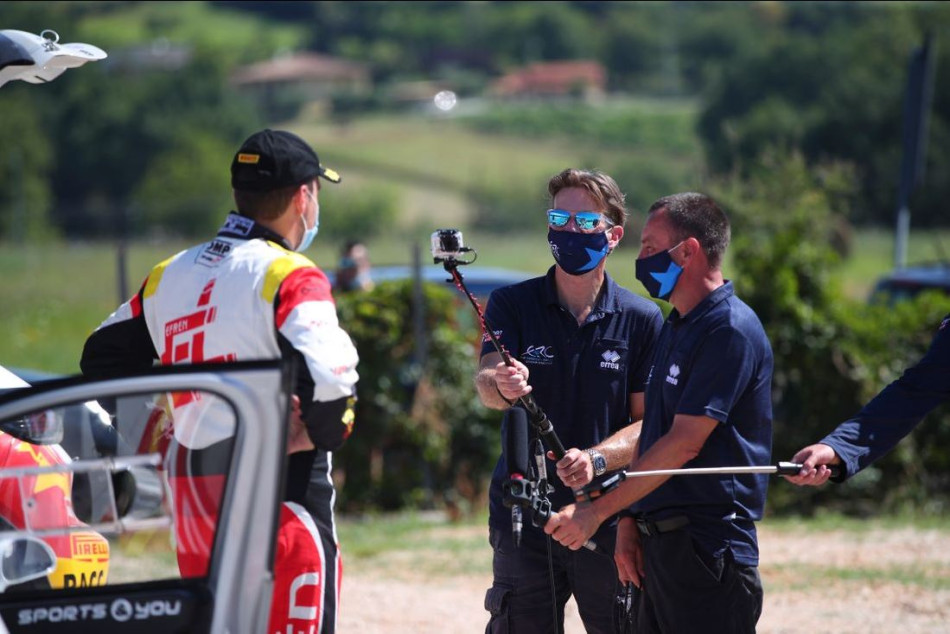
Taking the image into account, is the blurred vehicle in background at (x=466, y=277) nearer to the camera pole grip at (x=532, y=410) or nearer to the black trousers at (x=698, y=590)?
the camera pole grip at (x=532, y=410)

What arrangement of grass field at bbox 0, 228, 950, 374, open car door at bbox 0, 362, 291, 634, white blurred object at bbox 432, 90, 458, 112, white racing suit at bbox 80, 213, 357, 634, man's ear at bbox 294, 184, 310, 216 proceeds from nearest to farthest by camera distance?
1. open car door at bbox 0, 362, 291, 634
2. white racing suit at bbox 80, 213, 357, 634
3. man's ear at bbox 294, 184, 310, 216
4. grass field at bbox 0, 228, 950, 374
5. white blurred object at bbox 432, 90, 458, 112

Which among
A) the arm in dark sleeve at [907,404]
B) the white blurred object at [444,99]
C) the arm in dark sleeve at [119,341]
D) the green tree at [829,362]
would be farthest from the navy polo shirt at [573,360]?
the white blurred object at [444,99]

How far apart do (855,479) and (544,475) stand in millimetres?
6600

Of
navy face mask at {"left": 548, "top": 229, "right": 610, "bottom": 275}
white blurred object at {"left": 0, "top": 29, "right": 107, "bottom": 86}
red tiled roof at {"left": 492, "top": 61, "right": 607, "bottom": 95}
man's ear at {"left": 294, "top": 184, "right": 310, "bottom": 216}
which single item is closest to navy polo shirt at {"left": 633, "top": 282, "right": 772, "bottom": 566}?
navy face mask at {"left": 548, "top": 229, "right": 610, "bottom": 275}

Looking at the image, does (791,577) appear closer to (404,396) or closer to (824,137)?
(404,396)

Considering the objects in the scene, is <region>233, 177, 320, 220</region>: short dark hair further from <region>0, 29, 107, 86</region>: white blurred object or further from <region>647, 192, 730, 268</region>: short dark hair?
<region>647, 192, 730, 268</region>: short dark hair

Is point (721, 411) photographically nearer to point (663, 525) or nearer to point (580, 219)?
point (663, 525)

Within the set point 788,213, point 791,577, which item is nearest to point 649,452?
point 791,577

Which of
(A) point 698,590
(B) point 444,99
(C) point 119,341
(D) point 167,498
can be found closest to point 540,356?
(A) point 698,590

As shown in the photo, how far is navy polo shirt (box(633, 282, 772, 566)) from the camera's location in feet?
14.0

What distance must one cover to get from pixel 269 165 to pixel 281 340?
567 mm

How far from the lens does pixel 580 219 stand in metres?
4.99

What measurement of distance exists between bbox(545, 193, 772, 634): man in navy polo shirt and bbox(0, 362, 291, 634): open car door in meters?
1.40

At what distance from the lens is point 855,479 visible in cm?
1052
